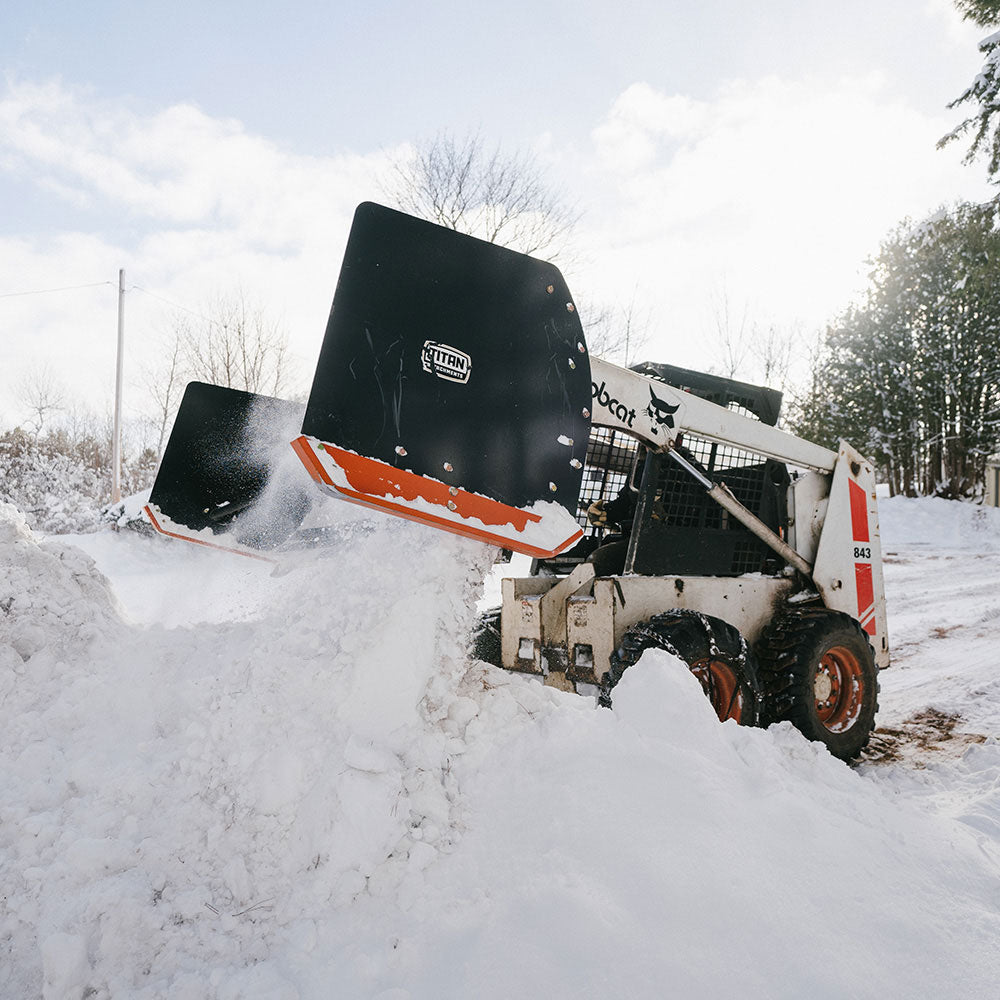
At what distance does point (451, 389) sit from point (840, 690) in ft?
10.4

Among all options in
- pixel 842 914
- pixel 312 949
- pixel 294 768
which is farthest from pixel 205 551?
pixel 842 914

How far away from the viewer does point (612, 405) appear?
3.36 meters

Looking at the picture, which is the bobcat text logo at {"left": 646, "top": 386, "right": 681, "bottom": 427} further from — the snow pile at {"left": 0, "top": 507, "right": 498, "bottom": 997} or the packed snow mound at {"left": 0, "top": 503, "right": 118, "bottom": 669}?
the packed snow mound at {"left": 0, "top": 503, "right": 118, "bottom": 669}

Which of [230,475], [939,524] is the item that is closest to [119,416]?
[230,475]

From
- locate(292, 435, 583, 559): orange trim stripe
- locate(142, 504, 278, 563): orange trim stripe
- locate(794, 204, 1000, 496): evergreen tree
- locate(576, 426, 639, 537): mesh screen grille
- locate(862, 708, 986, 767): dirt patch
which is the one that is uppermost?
locate(794, 204, 1000, 496): evergreen tree

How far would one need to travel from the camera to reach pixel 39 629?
3.08m

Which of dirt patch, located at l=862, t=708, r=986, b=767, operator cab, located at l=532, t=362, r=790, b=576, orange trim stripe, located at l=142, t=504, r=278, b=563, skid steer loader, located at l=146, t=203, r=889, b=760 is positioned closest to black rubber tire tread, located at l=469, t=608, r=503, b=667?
skid steer loader, located at l=146, t=203, r=889, b=760

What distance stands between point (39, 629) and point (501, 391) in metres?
2.35

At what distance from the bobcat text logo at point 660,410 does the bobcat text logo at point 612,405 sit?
0.15 metres

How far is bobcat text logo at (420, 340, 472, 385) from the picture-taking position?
2465mm

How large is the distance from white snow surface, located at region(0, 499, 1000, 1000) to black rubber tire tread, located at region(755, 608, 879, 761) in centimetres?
68

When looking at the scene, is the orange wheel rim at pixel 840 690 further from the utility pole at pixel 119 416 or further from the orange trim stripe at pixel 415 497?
the utility pole at pixel 119 416

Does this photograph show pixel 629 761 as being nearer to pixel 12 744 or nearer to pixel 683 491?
pixel 683 491

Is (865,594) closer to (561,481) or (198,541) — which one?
(561,481)
